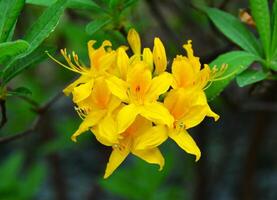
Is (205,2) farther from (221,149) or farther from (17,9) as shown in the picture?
(221,149)

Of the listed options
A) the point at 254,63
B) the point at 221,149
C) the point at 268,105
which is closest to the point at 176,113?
the point at 254,63

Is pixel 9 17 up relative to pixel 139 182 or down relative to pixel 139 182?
up

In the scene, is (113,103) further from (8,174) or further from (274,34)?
(8,174)

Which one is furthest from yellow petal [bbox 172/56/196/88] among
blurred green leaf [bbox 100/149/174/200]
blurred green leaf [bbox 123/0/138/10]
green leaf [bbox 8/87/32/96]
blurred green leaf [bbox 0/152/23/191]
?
blurred green leaf [bbox 0/152/23/191]

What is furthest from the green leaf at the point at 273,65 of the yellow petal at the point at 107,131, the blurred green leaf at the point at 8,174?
the blurred green leaf at the point at 8,174

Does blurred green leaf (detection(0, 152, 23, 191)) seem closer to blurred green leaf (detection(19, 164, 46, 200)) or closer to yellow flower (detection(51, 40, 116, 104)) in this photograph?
blurred green leaf (detection(19, 164, 46, 200))

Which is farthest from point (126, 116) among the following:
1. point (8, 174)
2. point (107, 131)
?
point (8, 174)

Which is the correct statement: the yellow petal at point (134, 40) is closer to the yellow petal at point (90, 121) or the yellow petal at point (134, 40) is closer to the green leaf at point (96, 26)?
the green leaf at point (96, 26)
